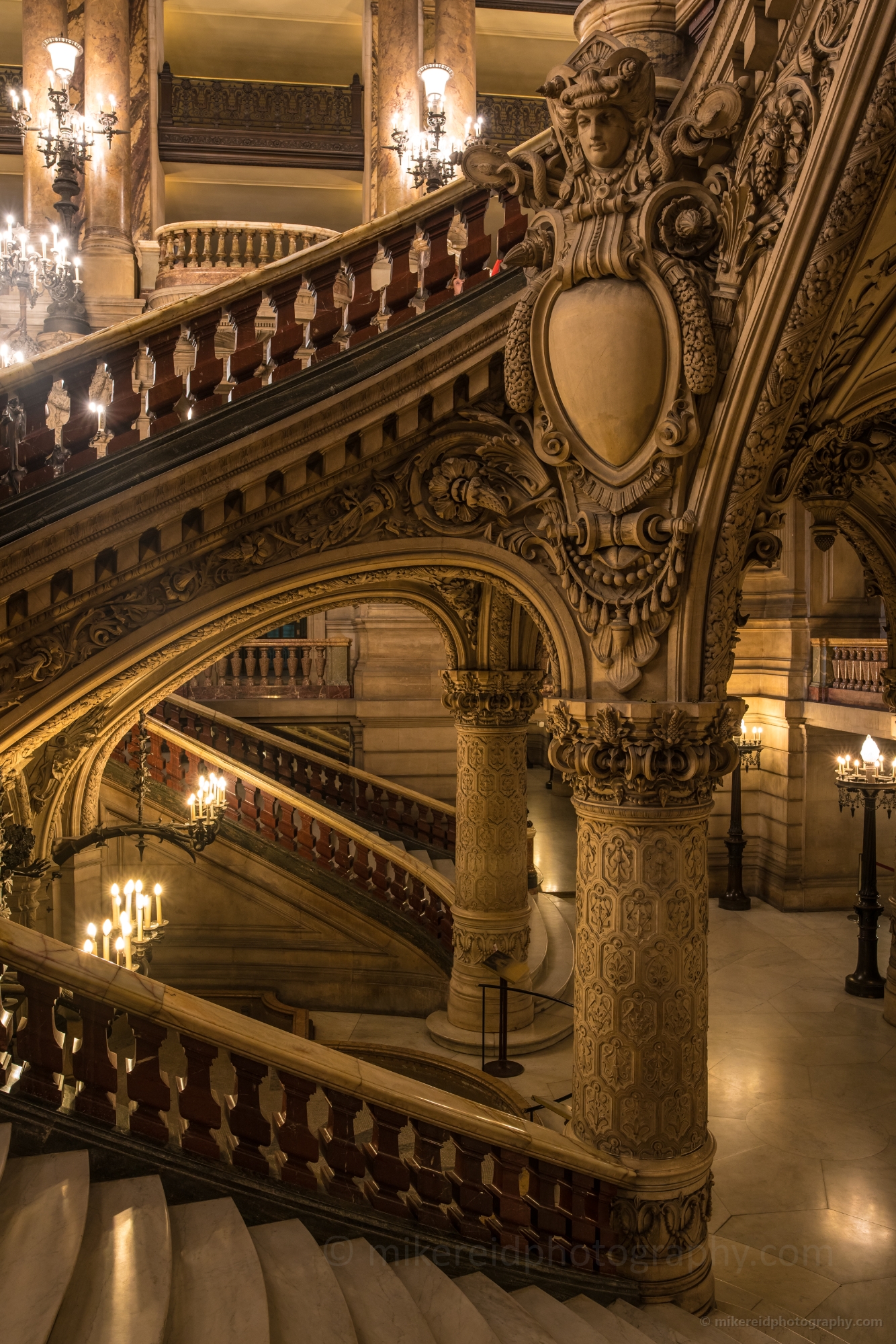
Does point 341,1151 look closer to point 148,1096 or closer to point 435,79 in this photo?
point 148,1096

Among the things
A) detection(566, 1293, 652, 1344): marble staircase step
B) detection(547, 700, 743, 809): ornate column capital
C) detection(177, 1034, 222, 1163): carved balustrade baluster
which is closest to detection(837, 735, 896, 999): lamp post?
detection(547, 700, 743, 809): ornate column capital

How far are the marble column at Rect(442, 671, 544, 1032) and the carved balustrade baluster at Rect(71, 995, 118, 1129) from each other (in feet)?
18.4

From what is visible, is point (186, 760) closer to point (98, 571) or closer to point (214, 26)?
point (98, 571)

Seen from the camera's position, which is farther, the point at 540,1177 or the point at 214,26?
the point at 214,26

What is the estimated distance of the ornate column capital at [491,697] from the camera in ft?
29.0

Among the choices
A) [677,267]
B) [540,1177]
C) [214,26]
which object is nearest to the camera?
[677,267]

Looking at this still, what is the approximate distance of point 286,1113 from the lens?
12.9 ft

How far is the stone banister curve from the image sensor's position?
345cm

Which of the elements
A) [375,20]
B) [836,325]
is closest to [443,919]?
[836,325]

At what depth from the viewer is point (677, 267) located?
425 centimetres

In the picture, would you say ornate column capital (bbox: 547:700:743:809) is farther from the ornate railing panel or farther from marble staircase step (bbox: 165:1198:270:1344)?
the ornate railing panel

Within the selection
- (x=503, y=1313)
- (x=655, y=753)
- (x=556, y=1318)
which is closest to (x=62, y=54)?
(x=655, y=753)

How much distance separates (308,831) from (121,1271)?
7.14 meters

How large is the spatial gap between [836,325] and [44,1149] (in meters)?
4.69
